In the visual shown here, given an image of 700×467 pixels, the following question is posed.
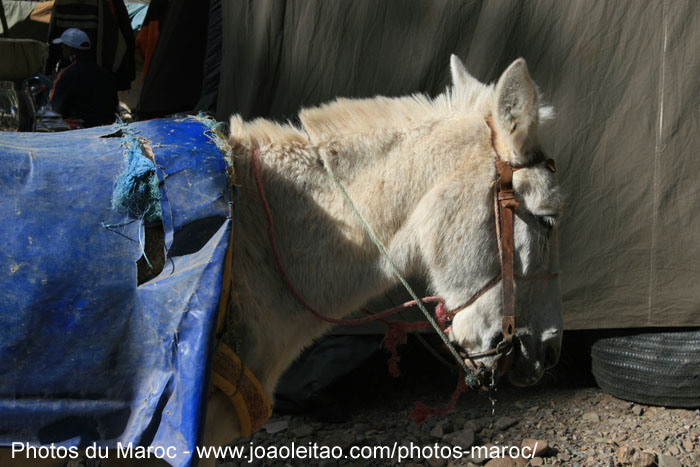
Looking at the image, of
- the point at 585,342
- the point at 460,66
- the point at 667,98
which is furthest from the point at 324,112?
the point at 585,342

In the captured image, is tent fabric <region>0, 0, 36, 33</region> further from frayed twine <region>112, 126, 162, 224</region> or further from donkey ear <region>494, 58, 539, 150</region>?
donkey ear <region>494, 58, 539, 150</region>

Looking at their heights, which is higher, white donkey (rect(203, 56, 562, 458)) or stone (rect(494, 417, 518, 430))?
white donkey (rect(203, 56, 562, 458))

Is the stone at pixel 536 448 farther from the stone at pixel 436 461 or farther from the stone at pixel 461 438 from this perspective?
the stone at pixel 436 461

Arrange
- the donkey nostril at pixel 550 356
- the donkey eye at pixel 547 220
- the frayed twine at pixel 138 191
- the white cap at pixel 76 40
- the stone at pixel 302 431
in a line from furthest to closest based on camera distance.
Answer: the white cap at pixel 76 40 → the stone at pixel 302 431 → the donkey nostril at pixel 550 356 → the donkey eye at pixel 547 220 → the frayed twine at pixel 138 191

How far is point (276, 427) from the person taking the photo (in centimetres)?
372

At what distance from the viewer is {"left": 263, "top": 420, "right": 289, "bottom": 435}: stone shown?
3.69m

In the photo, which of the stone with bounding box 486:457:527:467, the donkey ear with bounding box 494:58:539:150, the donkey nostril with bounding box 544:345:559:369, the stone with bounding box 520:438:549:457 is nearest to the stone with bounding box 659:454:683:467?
the stone with bounding box 520:438:549:457

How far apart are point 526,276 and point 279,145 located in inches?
37.5

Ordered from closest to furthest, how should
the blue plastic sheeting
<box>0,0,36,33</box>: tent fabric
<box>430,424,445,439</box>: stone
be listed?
the blue plastic sheeting
<box>430,424,445,439</box>: stone
<box>0,0,36,33</box>: tent fabric

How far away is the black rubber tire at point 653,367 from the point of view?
351 cm

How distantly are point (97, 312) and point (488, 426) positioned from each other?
272cm

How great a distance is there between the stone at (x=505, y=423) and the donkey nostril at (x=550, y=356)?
5.06ft

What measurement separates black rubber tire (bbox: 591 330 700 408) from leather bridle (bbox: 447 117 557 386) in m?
1.93

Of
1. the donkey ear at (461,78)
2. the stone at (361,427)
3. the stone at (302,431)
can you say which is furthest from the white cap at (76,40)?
the donkey ear at (461,78)
